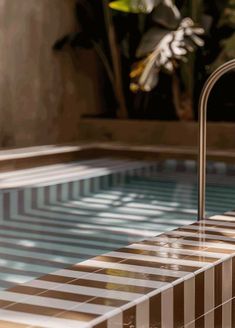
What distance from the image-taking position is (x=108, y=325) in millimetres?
2910

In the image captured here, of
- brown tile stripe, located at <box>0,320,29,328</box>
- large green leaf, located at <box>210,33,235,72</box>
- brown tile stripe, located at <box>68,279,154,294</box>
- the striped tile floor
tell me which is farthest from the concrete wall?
brown tile stripe, located at <box>0,320,29,328</box>

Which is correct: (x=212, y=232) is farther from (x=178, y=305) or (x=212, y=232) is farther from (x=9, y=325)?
→ (x=9, y=325)

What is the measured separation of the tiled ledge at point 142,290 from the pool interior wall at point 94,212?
26.1 inches

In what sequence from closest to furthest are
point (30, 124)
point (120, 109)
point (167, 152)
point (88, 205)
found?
point (88, 205) < point (167, 152) < point (30, 124) < point (120, 109)

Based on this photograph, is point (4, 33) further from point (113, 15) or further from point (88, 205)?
point (88, 205)

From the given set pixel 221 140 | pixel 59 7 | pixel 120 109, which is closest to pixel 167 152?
pixel 221 140

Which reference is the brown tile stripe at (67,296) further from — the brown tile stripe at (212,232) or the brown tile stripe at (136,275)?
the brown tile stripe at (212,232)

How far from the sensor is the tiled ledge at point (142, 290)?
2939 millimetres

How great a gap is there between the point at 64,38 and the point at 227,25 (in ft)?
6.22

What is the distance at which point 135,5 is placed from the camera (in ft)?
31.6

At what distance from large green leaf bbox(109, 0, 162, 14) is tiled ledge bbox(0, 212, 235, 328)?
5573mm

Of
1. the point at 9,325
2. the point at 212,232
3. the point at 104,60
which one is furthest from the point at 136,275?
the point at 104,60

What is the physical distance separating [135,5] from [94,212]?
3795 millimetres

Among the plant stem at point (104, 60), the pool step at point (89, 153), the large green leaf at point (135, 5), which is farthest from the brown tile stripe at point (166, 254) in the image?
the plant stem at point (104, 60)
